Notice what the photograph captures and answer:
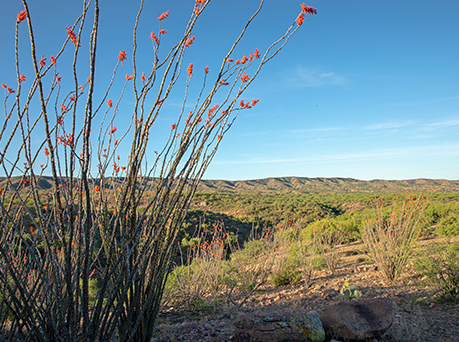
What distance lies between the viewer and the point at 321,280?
5.78 m

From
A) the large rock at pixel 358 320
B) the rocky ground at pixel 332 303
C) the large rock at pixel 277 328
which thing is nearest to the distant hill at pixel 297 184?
the rocky ground at pixel 332 303

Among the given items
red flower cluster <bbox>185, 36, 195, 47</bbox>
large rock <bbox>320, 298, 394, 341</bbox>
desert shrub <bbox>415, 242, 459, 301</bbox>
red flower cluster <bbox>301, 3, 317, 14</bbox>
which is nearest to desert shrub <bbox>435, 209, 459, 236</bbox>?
desert shrub <bbox>415, 242, 459, 301</bbox>

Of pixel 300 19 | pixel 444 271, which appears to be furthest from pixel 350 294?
pixel 300 19

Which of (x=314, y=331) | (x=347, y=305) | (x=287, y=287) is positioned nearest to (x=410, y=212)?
(x=287, y=287)

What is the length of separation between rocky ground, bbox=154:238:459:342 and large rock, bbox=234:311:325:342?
0.75ft

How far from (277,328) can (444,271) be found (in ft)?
9.58

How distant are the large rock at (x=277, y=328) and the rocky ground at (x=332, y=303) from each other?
0.75 feet

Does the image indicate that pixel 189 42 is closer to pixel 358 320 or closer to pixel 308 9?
pixel 308 9

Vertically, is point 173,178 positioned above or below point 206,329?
above

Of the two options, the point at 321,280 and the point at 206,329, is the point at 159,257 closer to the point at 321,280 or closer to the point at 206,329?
the point at 206,329

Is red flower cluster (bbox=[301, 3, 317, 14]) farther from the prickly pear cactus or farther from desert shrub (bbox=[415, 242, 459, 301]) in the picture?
desert shrub (bbox=[415, 242, 459, 301])

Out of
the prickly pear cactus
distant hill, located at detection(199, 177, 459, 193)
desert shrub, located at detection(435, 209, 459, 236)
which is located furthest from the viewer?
distant hill, located at detection(199, 177, 459, 193)

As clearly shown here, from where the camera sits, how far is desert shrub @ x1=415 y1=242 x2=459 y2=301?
3.92 meters

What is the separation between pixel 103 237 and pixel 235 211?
2320 centimetres
